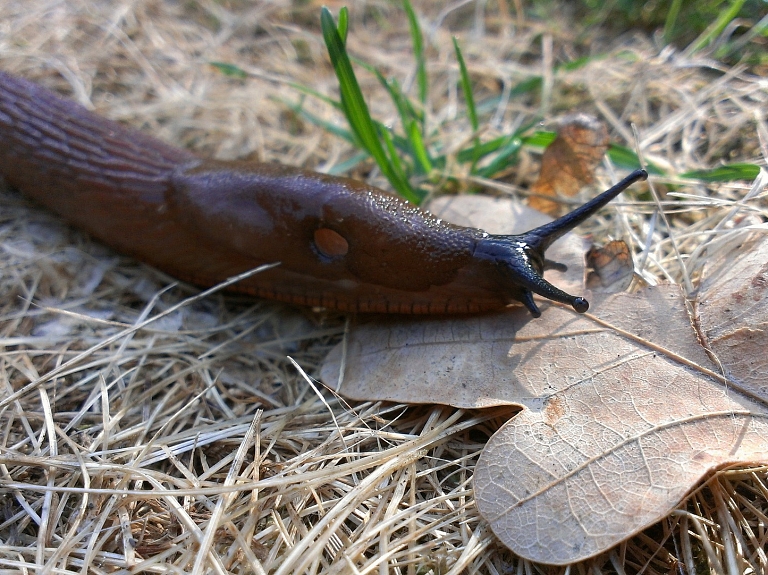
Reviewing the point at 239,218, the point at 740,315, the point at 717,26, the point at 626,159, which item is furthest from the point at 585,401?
the point at 717,26

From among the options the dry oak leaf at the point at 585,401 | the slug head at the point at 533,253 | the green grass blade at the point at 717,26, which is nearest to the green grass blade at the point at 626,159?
A: the slug head at the point at 533,253

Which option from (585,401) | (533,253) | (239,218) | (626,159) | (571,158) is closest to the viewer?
(585,401)

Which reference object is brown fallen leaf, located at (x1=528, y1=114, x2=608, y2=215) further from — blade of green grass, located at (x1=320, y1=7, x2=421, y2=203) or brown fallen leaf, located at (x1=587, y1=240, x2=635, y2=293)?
blade of green grass, located at (x1=320, y1=7, x2=421, y2=203)

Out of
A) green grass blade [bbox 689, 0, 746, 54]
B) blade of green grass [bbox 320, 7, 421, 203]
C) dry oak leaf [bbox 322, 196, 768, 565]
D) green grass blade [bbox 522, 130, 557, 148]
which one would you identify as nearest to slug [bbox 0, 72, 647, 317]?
dry oak leaf [bbox 322, 196, 768, 565]

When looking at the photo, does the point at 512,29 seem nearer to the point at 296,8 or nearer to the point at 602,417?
the point at 296,8

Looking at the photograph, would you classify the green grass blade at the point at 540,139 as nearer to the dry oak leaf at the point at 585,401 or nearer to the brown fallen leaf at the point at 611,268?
the brown fallen leaf at the point at 611,268

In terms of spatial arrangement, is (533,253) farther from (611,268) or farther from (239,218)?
(239,218)
